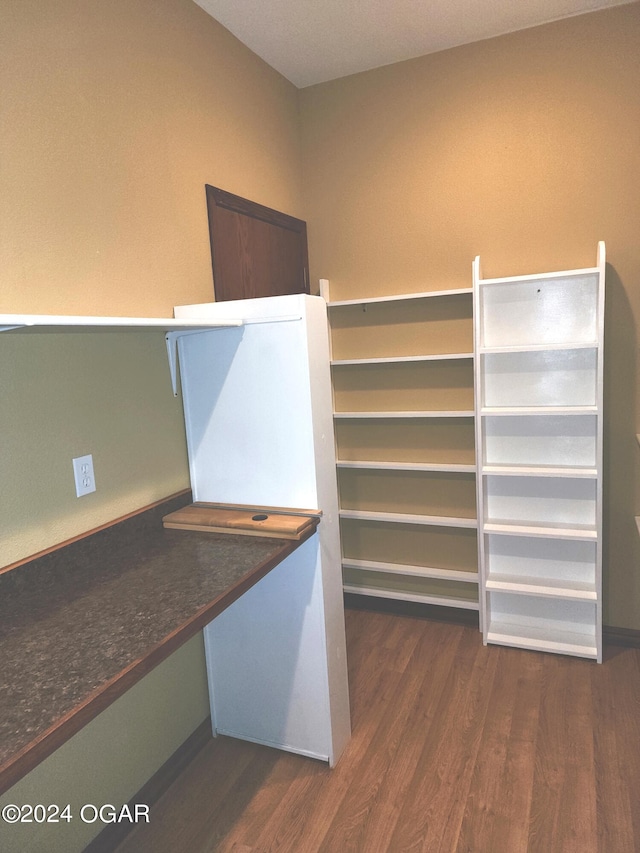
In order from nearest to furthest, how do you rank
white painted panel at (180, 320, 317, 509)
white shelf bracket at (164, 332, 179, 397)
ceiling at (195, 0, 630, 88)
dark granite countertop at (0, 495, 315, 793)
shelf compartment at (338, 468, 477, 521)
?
dark granite countertop at (0, 495, 315, 793) → white painted panel at (180, 320, 317, 509) → white shelf bracket at (164, 332, 179, 397) → ceiling at (195, 0, 630, 88) → shelf compartment at (338, 468, 477, 521)

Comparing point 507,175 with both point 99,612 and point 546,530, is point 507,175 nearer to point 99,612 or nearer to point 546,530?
point 546,530

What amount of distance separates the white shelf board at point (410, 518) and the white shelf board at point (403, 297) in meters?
1.12

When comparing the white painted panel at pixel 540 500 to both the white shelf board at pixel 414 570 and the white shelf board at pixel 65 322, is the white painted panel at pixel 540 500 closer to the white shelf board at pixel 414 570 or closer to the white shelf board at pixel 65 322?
the white shelf board at pixel 414 570

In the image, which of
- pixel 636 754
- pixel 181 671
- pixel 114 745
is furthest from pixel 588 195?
pixel 114 745

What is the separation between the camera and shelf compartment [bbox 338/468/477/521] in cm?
296

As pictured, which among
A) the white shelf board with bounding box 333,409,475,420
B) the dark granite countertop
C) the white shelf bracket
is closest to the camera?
the dark granite countertop

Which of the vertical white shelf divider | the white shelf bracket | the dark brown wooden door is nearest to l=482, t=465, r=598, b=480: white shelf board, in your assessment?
the vertical white shelf divider

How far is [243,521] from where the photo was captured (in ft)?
6.25

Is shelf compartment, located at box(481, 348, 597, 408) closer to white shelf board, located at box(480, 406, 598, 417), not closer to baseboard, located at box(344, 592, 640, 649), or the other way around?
white shelf board, located at box(480, 406, 598, 417)

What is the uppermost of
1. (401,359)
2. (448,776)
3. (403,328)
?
(403,328)

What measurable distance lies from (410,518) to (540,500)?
65cm

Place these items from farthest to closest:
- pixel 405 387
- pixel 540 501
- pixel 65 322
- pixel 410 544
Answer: pixel 410 544, pixel 405 387, pixel 540 501, pixel 65 322

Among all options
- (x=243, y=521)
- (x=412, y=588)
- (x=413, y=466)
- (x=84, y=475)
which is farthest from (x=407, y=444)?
(x=84, y=475)

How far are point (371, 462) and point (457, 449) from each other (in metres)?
0.46
